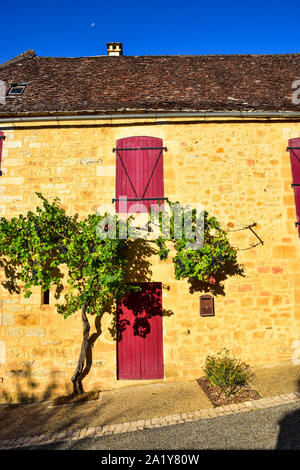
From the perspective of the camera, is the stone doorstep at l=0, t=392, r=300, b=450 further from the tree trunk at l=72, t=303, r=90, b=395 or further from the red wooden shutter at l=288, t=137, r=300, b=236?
the red wooden shutter at l=288, t=137, r=300, b=236

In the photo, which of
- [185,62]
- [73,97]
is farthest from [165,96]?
[185,62]

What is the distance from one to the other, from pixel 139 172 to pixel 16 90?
3944mm

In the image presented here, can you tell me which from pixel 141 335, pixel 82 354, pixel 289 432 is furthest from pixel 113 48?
pixel 289 432

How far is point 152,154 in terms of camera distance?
6.02 m

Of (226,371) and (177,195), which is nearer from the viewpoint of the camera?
(226,371)

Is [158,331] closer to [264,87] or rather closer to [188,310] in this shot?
[188,310]

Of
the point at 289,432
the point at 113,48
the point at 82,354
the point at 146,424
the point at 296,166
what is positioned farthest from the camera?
the point at 113,48

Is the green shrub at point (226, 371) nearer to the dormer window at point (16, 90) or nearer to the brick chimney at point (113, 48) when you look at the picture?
the dormer window at point (16, 90)

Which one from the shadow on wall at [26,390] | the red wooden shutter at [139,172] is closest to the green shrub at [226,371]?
the shadow on wall at [26,390]

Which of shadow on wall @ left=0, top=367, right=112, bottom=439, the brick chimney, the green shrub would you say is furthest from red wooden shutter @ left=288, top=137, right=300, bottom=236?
the brick chimney

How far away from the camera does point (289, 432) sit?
347 centimetres

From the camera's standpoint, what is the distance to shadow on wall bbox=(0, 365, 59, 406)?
215 inches

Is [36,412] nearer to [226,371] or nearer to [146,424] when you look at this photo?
[146,424]

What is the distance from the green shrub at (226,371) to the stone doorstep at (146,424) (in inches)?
15.7
